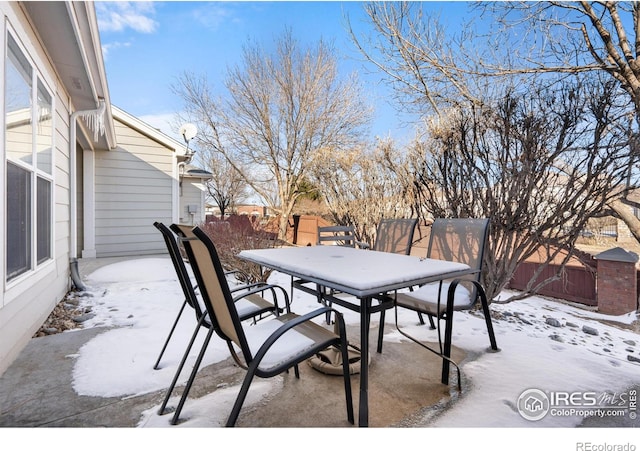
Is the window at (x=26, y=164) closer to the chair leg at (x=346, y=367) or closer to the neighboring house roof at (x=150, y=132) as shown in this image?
the chair leg at (x=346, y=367)

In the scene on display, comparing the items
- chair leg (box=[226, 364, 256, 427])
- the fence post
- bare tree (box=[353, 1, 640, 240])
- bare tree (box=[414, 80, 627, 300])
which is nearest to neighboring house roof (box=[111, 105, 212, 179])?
bare tree (box=[353, 1, 640, 240])

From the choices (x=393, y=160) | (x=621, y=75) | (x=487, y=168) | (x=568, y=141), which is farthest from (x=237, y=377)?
(x=621, y=75)

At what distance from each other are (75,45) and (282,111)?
30.8ft

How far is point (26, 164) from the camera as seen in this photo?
255cm

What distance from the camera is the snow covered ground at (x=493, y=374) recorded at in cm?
158

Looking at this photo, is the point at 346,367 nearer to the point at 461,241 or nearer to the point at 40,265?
the point at 461,241

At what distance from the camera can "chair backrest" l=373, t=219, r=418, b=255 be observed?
3.20 meters

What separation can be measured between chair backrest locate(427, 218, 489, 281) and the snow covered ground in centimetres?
74

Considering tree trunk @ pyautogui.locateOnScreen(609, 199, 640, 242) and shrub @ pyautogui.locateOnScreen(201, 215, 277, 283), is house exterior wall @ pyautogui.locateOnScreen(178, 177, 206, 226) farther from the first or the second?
tree trunk @ pyautogui.locateOnScreen(609, 199, 640, 242)

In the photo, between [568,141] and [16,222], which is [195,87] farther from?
[568,141]

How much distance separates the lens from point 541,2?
16.6 feet

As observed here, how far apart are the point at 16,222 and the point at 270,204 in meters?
10.9

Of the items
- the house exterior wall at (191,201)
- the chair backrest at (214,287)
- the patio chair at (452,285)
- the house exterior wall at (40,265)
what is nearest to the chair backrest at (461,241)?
the patio chair at (452,285)

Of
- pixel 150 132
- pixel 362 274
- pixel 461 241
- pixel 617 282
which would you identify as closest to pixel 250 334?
pixel 362 274
